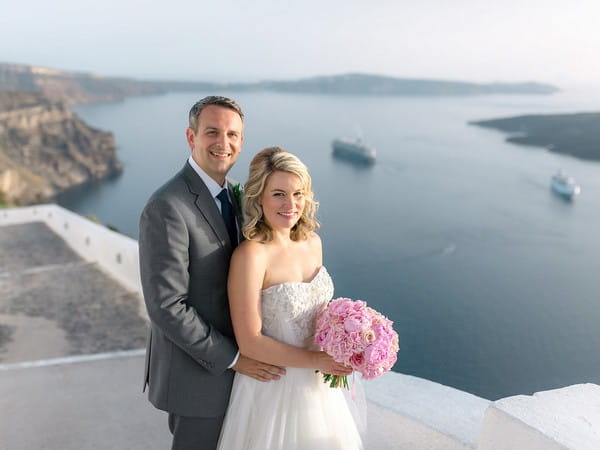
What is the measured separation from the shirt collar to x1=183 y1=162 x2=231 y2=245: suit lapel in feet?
0.04

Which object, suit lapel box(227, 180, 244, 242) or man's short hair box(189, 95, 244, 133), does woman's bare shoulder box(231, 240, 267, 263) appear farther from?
man's short hair box(189, 95, 244, 133)

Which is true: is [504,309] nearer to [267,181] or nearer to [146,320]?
[146,320]

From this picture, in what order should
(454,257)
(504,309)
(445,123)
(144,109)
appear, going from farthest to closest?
(144,109) → (445,123) → (454,257) → (504,309)

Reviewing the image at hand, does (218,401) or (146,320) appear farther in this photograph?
(146,320)

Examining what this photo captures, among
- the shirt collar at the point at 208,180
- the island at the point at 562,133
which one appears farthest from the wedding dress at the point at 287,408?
the island at the point at 562,133

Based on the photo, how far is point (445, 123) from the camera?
10069 cm

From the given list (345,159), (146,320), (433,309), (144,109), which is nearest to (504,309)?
(433,309)

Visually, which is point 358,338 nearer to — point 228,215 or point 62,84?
point 228,215

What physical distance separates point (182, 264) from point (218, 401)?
0.52 meters

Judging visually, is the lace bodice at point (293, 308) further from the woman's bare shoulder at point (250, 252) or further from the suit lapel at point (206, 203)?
the suit lapel at point (206, 203)

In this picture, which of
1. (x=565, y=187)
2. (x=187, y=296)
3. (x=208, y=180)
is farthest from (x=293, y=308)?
(x=565, y=187)

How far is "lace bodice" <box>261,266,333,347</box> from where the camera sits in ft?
5.48

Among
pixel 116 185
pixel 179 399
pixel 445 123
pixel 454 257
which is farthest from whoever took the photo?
pixel 445 123

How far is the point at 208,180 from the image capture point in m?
1.68
